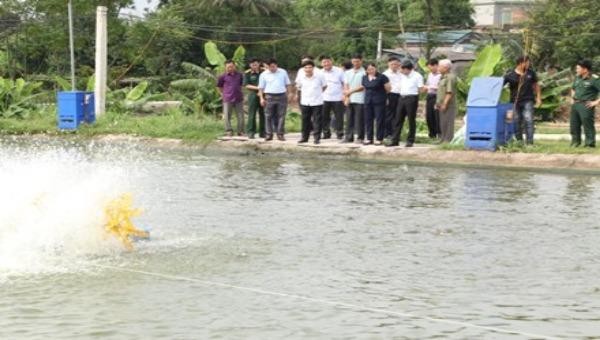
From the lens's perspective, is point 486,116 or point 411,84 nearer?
point 486,116

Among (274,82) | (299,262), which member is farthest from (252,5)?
(299,262)

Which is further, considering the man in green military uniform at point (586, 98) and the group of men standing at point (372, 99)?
the group of men standing at point (372, 99)

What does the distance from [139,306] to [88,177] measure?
3.58 m

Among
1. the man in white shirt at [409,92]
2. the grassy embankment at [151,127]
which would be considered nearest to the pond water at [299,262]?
the man in white shirt at [409,92]

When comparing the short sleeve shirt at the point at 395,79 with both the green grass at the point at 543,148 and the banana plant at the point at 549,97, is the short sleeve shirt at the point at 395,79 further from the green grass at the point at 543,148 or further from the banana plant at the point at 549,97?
the banana plant at the point at 549,97

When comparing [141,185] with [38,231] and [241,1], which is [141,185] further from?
[241,1]

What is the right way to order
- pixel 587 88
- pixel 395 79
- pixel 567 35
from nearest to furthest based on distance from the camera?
pixel 587 88, pixel 395 79, pixel 567 35

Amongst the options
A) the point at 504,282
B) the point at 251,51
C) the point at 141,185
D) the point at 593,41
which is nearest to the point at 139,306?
the point at 504,282

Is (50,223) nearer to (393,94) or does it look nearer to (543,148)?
(543,148)

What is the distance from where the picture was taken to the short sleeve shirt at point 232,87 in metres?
21.1

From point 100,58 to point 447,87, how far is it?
30.6 feet

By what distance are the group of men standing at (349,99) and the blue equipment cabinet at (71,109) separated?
4.26m

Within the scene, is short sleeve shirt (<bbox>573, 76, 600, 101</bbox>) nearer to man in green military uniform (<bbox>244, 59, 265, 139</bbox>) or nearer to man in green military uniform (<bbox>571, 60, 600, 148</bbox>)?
man in green military uniform (<bbox>571, 60, 600, 148</bbox>)

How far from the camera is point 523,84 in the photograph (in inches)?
706
